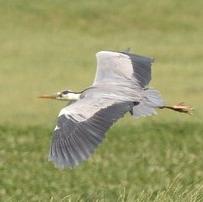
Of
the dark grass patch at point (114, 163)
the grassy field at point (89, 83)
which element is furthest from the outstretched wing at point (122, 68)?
the dark grass patch at point (114, 163)

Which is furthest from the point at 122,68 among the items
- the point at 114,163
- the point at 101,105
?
the point at 114,163

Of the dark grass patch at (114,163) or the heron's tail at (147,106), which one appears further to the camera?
the dark grass patch at (114,163)

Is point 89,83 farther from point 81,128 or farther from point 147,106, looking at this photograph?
point 81,128

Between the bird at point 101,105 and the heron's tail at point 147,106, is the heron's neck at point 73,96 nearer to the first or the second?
the bird at point 101,105

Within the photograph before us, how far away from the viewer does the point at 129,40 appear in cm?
2203

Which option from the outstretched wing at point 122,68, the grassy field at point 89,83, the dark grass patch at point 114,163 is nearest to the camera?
the outstretched wing at point 122,68

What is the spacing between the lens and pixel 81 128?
Answer: 5699mm

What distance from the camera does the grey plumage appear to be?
556 cm

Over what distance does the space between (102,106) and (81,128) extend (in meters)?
0.27

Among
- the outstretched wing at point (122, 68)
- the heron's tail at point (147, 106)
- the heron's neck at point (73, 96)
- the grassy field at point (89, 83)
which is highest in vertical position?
the outstretched wing at point (122, 68)

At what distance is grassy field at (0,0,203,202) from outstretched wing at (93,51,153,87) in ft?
2.56

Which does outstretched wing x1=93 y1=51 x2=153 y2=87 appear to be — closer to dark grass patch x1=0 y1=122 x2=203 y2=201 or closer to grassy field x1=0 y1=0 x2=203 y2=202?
grassy field x1=0 y1=0 x2=203 y2=202

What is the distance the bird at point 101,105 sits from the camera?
18.2 feet

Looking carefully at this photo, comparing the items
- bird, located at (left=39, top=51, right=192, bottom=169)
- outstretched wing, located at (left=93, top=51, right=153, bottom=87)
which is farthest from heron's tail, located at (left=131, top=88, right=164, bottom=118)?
outstretched wing, located at (left=93, top=51, right=153, bottom=87)
